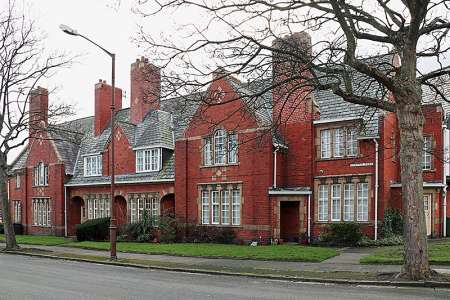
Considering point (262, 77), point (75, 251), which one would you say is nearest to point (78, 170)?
point (75, 251)

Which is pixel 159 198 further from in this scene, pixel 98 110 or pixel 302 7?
pixel 302 7

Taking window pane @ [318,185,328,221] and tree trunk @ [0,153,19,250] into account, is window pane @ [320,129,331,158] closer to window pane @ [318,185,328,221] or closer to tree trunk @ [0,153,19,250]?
window pane @ [318,185,328,221]

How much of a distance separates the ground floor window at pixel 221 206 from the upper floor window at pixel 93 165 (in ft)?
36.2

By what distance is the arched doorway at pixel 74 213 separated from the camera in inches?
1513

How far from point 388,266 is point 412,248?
3043 millimetres

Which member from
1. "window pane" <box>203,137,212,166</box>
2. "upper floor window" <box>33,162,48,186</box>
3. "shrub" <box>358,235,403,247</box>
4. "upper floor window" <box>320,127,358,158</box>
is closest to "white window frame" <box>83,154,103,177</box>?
"upper floor window" <box>33,162,48,186</box>

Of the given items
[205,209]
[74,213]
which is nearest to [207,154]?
[205,209]

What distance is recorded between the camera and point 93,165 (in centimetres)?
3731

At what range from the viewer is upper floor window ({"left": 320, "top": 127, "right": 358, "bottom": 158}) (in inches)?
987

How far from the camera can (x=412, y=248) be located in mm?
13141

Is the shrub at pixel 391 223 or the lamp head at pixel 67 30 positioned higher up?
the lamp head at pixel 67 30

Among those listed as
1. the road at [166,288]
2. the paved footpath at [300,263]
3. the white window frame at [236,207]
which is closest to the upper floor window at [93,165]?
the white window frame at [236,207]

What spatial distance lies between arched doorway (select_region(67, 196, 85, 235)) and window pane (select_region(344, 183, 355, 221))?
829 inches

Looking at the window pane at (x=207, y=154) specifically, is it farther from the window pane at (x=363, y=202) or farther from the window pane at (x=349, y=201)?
the window pane at (x=363, y=202)
